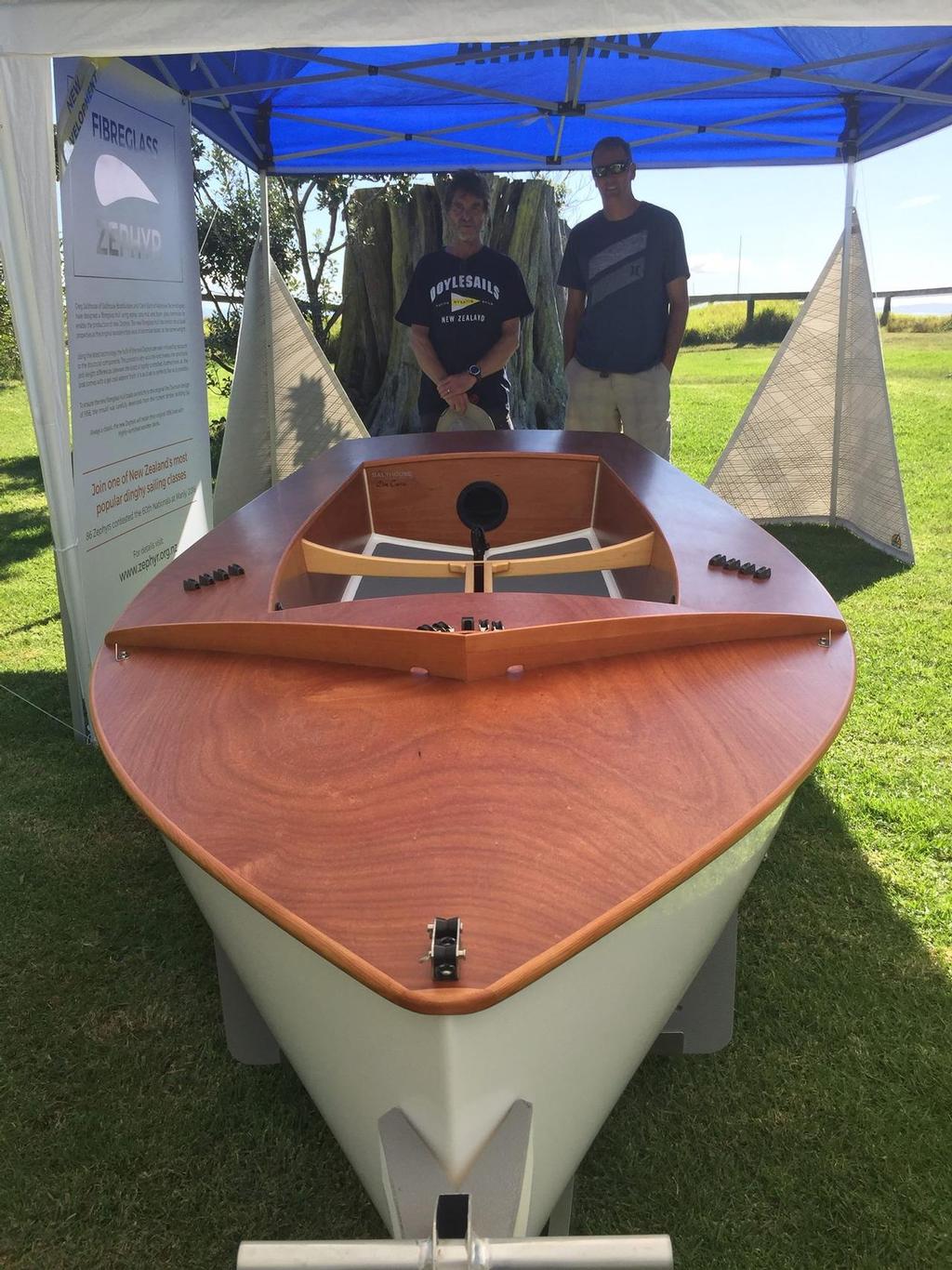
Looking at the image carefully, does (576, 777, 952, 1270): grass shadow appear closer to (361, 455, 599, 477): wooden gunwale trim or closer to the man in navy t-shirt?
(361, 455, 599, 477): wooden gunwale trim

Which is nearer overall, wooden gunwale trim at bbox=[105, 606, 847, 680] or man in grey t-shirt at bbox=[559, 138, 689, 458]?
wooden gunwale trim at bbox=[105, 606, 847, 680]

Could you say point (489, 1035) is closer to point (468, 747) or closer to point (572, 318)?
point (468, 747)

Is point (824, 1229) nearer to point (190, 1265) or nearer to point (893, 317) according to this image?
point (190, 1265)

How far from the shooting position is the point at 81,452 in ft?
11.2

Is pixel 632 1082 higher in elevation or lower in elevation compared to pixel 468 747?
lower

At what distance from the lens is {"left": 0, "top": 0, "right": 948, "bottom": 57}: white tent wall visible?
7.46ft

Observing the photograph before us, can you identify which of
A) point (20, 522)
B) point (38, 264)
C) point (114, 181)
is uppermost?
point (114, 181)

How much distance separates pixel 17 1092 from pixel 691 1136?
4.51ft

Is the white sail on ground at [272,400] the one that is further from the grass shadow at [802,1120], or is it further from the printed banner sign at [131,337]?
the grass shadow at [802,1120]

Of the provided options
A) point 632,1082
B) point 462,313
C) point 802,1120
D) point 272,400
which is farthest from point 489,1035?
point 272,400

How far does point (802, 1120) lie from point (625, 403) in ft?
12.2

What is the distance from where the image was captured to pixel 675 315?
4.61 meters

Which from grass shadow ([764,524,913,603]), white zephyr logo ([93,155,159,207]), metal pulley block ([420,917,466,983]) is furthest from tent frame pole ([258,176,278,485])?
metal pulley block ([420,917,466,983])

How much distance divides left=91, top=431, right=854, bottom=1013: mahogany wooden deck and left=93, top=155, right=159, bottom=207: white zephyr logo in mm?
2060
